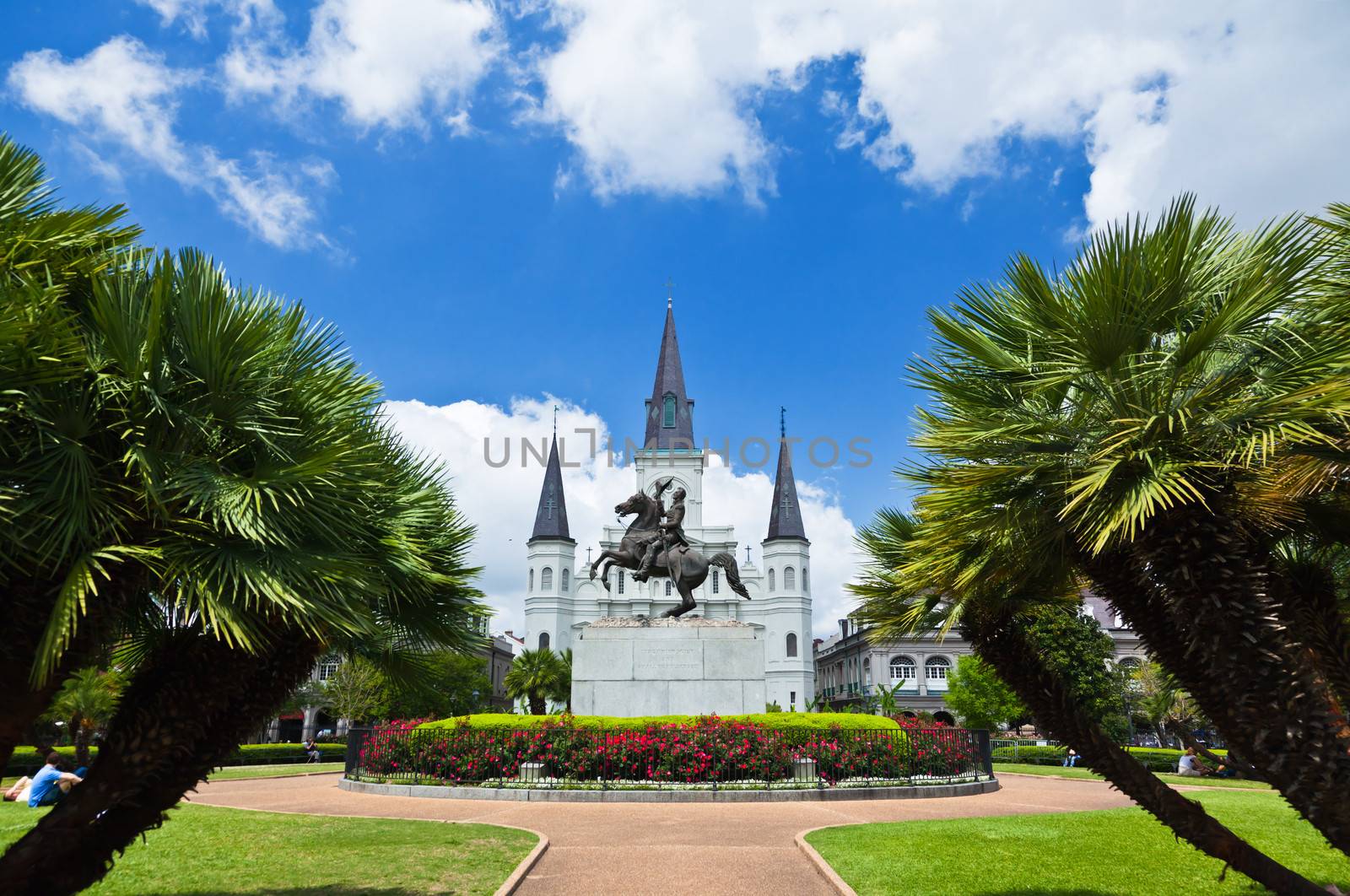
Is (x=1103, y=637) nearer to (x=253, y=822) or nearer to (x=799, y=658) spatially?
(x=799, y=658)

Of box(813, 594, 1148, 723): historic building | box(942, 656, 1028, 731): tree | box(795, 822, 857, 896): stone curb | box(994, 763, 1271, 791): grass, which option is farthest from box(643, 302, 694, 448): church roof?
box(795, 822, 857, 896): stone curb

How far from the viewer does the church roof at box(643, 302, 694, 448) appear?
107m

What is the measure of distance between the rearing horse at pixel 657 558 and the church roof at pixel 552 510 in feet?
252

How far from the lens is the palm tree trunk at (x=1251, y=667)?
183 inches

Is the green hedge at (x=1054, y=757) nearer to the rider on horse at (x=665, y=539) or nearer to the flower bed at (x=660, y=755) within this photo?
the flower bed at (x=660, y=755)

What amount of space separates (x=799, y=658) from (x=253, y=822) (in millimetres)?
84796

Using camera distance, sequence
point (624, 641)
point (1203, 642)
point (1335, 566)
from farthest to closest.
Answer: point (624, 641) → point (1335, 566) → point (1203, 642)

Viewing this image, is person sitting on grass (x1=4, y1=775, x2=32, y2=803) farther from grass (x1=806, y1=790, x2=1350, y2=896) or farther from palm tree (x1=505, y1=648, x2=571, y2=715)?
palm tree (x1=505, y1=648, x2=571, y2=715)

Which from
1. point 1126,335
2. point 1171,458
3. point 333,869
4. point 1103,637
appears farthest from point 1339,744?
point 1103,637

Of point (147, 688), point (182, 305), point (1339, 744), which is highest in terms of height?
point (182, 305)

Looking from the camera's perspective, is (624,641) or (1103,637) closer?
(624,641)

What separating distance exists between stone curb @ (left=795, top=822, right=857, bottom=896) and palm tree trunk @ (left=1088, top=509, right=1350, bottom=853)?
4.60 m

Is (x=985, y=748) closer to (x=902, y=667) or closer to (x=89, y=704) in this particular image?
(x=89, y=704)

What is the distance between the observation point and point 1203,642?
4996mm
